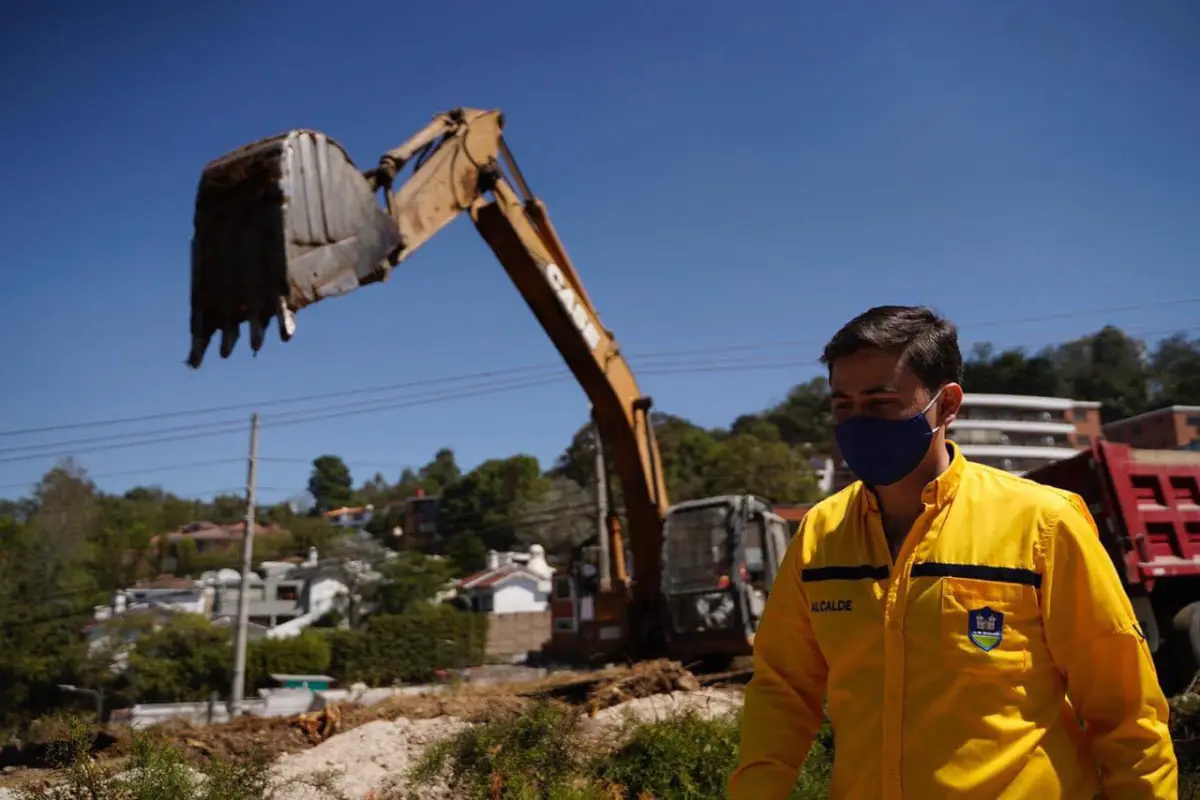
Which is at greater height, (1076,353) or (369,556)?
(1076,353)

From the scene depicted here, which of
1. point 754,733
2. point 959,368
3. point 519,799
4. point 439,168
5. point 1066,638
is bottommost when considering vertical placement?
point 519,799

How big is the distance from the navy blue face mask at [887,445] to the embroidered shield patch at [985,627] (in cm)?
35

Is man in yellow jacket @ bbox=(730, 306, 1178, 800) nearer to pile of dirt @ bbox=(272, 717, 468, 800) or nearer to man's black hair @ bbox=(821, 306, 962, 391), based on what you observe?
man's black hair @ bbox=(821, 306, 962, 391)

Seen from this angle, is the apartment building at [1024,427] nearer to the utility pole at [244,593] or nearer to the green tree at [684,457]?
the green tree at [684,457]

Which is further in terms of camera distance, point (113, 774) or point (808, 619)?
point (113, 774)

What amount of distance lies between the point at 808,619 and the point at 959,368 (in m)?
0.65

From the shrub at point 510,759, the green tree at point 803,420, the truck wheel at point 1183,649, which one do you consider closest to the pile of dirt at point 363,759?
the shrub at point 510,759

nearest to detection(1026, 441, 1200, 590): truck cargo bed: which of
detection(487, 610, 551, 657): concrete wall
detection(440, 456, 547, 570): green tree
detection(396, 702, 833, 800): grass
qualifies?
detection(396, 702, 833, 800): grass

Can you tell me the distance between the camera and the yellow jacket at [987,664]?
173 cm

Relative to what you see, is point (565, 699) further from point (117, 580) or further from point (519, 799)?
point (117, 580)

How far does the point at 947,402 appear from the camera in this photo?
2051mm

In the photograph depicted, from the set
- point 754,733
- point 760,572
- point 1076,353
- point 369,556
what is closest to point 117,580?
point 369,556

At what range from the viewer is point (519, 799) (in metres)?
5.30

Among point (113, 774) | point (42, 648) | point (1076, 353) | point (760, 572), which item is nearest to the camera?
point (113, 774)
